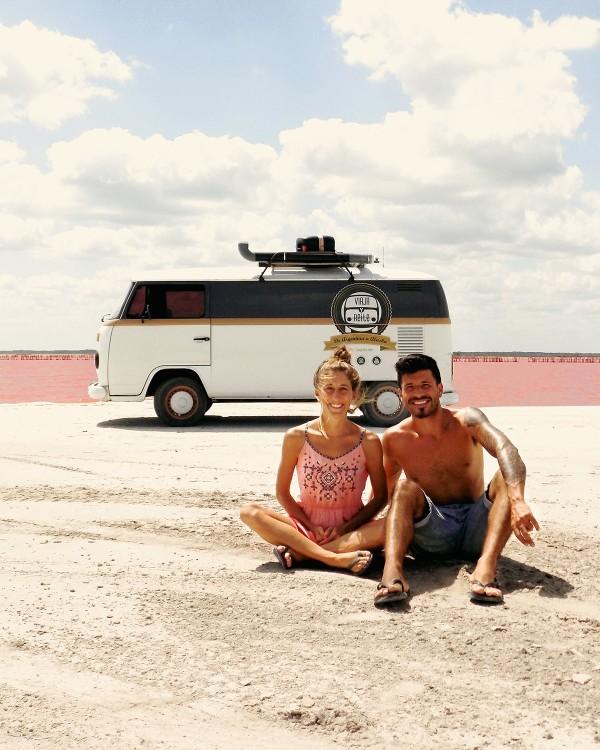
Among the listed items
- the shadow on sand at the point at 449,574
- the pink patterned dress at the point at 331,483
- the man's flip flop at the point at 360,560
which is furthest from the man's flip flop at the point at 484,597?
the pink patterned dress at the point at 331,483

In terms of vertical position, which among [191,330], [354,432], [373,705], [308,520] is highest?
[191,330]

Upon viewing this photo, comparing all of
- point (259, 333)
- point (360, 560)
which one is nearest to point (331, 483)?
point (360, 560)

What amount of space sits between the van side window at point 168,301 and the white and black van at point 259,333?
0.05 feet

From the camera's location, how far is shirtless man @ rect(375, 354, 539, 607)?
4.30 m

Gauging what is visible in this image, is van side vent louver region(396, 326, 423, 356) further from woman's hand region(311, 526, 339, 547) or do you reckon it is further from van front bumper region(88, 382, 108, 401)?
woman's hand region(311, 526, 339, 547)

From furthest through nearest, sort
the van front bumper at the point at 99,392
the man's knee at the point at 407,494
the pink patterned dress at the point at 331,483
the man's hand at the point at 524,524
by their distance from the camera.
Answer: the van front bumper at the point at 99,392 < the pink patterned dress at the point at 331,483 < the man's knee at the point at 407,494 < the man's hand at the point at 524,524

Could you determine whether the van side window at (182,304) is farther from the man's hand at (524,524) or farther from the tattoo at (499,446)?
the man's hand at (524,524)

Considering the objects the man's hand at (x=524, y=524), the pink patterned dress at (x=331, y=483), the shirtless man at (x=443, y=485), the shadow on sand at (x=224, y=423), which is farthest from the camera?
the shadow on sand at (x=224, y=423)

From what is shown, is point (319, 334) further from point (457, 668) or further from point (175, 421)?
point (457, 668)

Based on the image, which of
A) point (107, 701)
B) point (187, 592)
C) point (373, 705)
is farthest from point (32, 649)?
point (373, 705)

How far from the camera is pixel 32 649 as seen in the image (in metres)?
3.65

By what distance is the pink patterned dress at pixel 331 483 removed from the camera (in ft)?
15.4

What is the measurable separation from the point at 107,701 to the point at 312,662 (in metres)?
0.87

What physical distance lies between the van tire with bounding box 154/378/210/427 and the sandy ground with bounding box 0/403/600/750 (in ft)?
20.6
